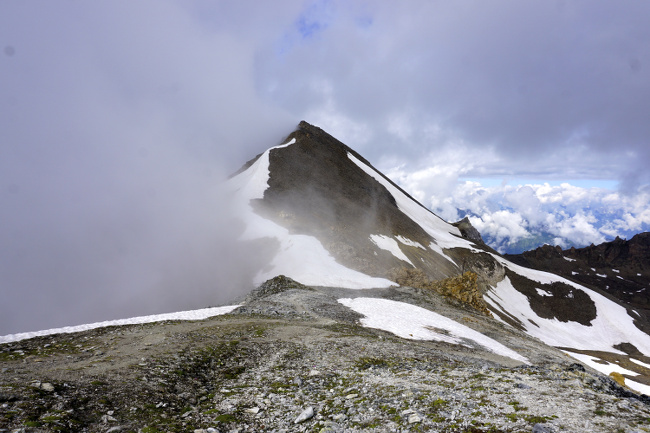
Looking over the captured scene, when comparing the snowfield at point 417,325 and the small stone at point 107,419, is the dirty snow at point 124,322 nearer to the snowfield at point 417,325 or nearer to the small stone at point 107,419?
the small stone at point 107,419

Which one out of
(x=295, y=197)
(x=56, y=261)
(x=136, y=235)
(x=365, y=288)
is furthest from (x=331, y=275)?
(x=56, y=261)

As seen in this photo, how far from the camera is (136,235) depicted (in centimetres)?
7969

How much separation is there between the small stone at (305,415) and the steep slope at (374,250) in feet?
123

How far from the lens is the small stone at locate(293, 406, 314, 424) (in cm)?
866

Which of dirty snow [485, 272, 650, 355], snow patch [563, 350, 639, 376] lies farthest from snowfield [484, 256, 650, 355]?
snow patch [563, 350, 639, 376]

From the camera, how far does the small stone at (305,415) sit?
28.4 feet

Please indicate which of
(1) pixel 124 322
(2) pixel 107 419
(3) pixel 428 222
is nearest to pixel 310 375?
(2) pixel 107 419

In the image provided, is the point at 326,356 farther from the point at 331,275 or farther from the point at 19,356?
the point at 331,275

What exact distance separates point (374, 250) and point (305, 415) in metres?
56.7

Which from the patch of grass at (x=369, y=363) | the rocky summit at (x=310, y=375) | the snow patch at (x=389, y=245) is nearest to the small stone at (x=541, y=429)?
the rocky summit at (x=310, y=375)

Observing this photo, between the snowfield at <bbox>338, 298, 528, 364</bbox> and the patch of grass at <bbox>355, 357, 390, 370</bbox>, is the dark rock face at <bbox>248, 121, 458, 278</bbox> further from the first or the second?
the patch of grass at <bbox>355, 357, 390, 370</bbox>

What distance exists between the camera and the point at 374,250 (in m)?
64.5

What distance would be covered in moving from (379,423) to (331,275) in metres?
41.6

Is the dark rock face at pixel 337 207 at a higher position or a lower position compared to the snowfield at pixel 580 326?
higher
